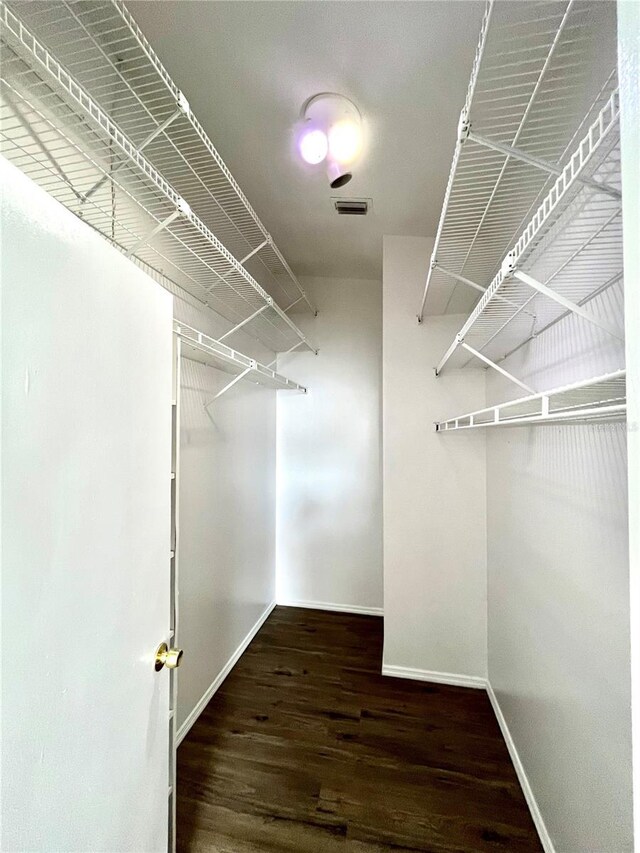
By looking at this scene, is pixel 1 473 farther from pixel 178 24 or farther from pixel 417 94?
pixel 417 94

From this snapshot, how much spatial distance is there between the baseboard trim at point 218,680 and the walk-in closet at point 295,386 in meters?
0.03

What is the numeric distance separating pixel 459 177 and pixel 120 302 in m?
0.92

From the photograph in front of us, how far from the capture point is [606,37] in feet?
2.41

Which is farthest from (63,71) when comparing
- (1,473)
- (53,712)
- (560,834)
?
(560,834)

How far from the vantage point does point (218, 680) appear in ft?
6.29

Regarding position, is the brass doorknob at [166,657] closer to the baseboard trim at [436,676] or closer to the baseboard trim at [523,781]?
the baseboard trim at [523,781]

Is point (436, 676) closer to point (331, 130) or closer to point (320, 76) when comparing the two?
point (331, 130)

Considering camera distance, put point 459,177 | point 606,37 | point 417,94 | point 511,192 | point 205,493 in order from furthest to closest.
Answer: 1. point 205,493
2. point 417,94
3. point 511,192
4. point 459,177
5. point 606,37

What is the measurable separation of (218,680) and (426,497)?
1642mm

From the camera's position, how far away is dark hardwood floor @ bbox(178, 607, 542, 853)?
3.92 ft

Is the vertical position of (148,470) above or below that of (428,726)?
above

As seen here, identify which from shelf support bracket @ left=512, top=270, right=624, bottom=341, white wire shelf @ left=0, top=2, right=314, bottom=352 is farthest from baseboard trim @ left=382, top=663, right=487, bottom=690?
white wire shelf @ left=0, top=2, right=314, bottom=352

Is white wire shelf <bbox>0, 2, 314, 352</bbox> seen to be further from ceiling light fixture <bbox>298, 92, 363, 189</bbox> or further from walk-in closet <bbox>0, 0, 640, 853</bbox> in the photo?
ceiling light fixture <bbox>298, 92, 363, 189</bbox>

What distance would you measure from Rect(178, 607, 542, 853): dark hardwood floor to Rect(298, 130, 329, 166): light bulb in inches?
101
